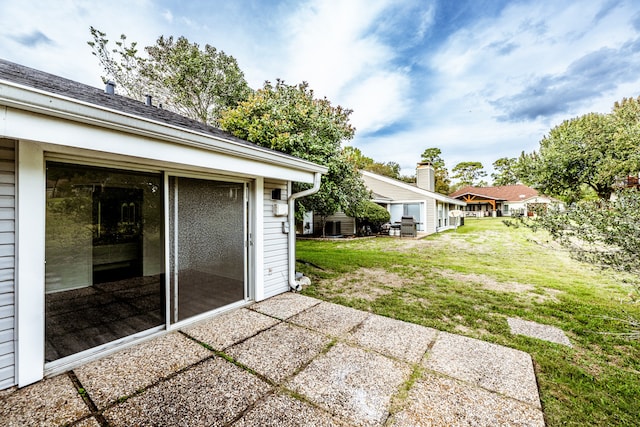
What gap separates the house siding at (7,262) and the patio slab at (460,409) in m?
3.17

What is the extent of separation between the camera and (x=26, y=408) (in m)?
1.99

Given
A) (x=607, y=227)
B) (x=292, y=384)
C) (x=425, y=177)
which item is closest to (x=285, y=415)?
(x=292, y=384)

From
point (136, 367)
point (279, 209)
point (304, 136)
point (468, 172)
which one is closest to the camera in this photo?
point (136, 367)

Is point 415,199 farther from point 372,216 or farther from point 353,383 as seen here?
point 353,383

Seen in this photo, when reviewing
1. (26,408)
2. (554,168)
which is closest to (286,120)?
(26,408)

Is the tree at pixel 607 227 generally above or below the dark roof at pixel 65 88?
below

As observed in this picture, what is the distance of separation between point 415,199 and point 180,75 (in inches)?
607

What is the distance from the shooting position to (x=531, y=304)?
4477mm

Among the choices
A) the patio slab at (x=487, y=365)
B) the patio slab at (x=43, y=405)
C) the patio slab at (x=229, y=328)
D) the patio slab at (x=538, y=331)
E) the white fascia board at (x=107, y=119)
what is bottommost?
the patio slab at (x=538, y=331)

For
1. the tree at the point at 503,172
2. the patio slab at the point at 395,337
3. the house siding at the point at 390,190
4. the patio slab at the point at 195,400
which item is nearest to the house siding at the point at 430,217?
the house siding at the point at 390,190

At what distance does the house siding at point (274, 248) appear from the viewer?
4.64m

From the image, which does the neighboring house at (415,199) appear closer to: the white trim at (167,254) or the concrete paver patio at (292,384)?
the concrete paver patio at (292,384)

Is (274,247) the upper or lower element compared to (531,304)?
upper

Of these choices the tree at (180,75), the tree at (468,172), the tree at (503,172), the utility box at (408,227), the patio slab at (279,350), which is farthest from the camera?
the tree at (468,172)
